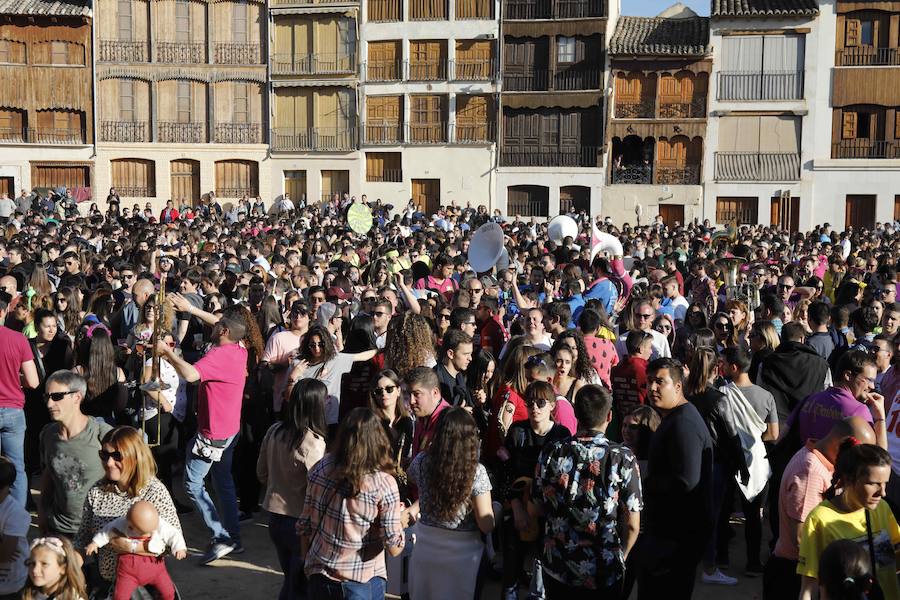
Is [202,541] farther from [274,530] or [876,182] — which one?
[876,182]

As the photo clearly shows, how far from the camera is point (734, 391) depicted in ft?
21.9

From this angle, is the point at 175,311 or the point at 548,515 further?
the point at 175,311

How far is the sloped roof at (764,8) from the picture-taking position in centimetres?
3591

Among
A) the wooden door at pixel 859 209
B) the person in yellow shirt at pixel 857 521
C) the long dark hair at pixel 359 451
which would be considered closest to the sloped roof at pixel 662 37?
the wooden door at pixel 859 209

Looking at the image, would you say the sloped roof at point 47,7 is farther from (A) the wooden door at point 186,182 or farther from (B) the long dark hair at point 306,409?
(B) the long dark hair at point 306,409

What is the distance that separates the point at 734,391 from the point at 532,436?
5.32 ft

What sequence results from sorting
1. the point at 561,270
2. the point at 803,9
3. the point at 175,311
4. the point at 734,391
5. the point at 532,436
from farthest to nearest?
the point at 803,9 → the point at 561,270 → the point at 175,311 → the point at 734,391 → the point at 532,436

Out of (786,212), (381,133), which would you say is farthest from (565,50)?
(786,212)

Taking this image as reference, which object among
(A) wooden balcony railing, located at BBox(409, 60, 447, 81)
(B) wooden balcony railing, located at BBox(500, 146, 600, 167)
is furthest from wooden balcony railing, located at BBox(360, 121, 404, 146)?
(B) wooden balcony railing, located at BBox(500, 146, 600, 167)

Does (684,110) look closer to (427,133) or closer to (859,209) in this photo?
(859,209)

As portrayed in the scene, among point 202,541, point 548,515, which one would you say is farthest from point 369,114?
point 548,515

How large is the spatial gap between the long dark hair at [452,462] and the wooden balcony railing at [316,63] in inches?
1431

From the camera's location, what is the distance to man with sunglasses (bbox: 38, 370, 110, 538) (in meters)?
5.71

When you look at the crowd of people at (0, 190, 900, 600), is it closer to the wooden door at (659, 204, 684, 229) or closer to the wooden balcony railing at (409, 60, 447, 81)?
the wooden door at (659, 204, 684, 229)
